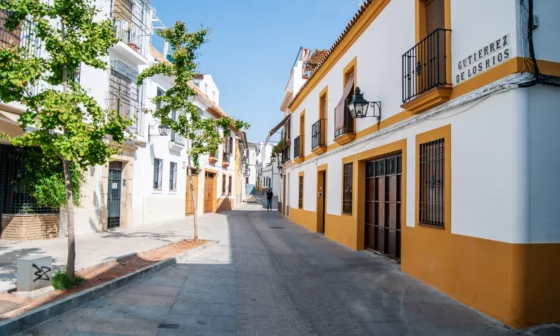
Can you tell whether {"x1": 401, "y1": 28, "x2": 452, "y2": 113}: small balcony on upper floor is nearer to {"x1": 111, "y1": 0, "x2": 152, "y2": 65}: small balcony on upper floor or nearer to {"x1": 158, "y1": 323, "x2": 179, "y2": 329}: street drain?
{"x1": 158, "y1": 323, "x2": 179, "y2": 329}: street drain

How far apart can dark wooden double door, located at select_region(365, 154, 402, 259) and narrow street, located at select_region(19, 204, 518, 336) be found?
0.67 meters

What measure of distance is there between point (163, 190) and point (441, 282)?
13918 millimetres

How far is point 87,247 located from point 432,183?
7636mm

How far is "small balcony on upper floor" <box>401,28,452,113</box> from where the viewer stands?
642 cm

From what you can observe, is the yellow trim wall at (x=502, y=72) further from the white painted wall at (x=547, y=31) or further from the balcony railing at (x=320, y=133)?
the balcony railing at (x=320, y=133)

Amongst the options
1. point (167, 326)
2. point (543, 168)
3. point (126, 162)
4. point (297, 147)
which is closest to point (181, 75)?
point (126, 162)

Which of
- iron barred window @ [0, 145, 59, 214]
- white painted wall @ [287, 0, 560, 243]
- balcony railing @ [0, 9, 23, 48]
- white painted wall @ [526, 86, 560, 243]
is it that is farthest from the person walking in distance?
white painted wall @ [526, 86, 560, 243]

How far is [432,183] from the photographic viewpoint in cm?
697

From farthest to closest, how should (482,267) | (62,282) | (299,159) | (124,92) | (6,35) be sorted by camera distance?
(299,159) < (124,92) < (6,35) < (62,282) < (482,267)

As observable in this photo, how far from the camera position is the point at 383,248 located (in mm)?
9797

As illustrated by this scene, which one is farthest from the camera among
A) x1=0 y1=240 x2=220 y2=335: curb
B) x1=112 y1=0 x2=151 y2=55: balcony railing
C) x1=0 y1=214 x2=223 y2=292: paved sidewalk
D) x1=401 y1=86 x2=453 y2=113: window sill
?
x1=112 y1=0 x2=151 y2=55: balcony railing

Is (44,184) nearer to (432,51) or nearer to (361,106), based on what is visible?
(361,106)

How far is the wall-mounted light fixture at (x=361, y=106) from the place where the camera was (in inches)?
361

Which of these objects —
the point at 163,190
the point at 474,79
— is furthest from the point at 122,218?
the point at 474,79
